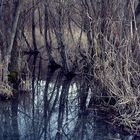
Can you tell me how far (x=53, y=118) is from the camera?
35.6 ft

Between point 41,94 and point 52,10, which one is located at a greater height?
point 52,10

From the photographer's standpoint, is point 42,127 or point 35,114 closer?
point 42,127

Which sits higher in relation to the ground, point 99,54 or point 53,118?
point 99,54

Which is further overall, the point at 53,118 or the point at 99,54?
the point at 99,54

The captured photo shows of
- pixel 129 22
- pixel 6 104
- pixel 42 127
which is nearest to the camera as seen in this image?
pixel 42 127

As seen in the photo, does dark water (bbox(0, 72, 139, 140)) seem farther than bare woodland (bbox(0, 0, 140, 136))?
No

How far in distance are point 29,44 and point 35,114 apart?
11695 millimetres

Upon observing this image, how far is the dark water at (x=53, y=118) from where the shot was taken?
962 centimetres

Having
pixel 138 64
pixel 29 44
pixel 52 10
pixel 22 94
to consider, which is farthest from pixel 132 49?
pixel 29 44

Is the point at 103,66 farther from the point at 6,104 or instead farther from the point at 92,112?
the point at 6,104

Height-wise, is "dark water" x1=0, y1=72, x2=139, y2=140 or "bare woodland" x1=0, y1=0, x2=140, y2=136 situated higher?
"bare woodland" x1=0, y1=0, x2=140, y2=136

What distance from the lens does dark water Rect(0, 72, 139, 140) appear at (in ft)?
31.6

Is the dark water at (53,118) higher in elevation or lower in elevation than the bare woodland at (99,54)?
lower

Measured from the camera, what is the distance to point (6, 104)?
465 inches
